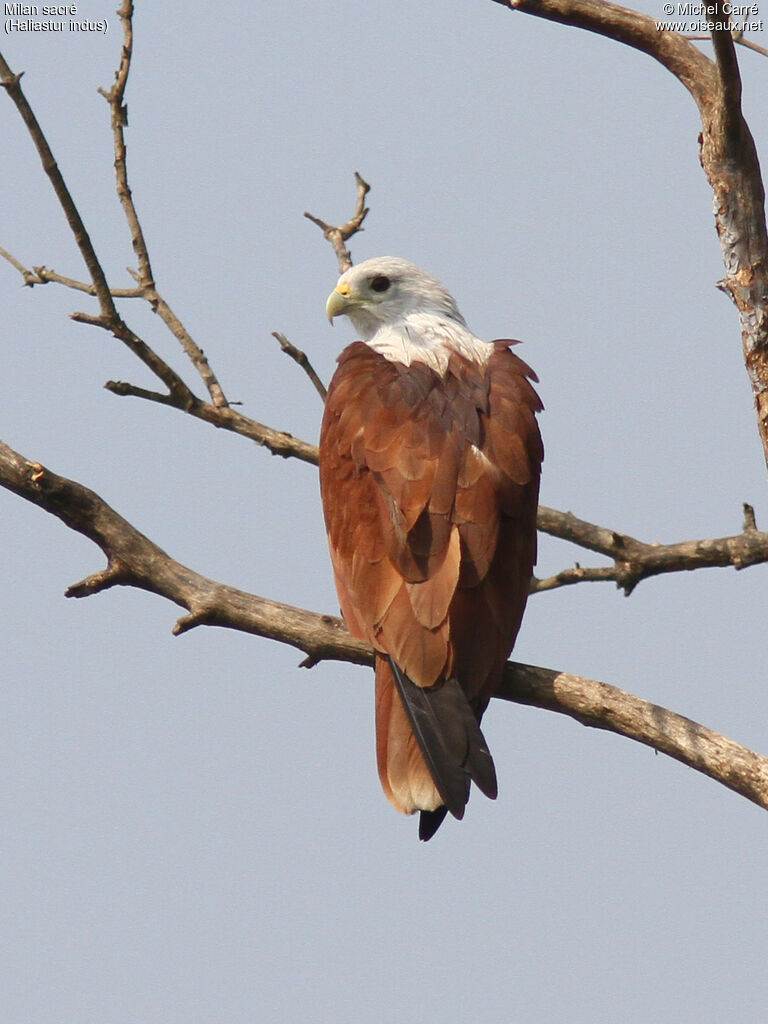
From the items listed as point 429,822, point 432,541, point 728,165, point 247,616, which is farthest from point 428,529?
point 728,165

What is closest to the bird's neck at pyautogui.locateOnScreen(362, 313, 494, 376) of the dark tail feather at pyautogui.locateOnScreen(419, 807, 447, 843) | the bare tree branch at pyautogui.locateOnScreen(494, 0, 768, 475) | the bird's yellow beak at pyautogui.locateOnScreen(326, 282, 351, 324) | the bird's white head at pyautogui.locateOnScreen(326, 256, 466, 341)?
the bird's white head at pyautogui.locateOnScreen(326, 256, 466, 341)

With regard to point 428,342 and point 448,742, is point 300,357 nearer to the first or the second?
point 428,342

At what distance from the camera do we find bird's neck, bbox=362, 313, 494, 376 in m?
4.76

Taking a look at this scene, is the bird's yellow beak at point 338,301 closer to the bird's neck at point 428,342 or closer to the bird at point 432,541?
the bird's neck at point 428,342

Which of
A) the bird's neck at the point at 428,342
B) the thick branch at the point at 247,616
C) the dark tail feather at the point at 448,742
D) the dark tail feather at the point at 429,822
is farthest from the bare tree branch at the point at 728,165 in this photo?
the dark tail feather at the point at 429,822

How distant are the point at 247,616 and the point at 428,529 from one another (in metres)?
0.66

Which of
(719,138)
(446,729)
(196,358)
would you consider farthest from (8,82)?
(446,729)

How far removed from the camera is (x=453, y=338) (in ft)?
16.4

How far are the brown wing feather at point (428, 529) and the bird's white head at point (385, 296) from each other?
0.96m

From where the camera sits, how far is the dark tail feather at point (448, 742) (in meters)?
3.63

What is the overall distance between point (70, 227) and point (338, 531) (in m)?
1.29

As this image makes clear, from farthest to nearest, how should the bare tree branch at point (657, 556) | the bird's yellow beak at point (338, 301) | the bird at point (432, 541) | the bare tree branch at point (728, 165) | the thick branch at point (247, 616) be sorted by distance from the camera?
1. the bird's yellow beak at point (338, 301)
2. the bare tree branch at point (657, 556)
3. the bird at point (432, 541)
4. the bare tree branch at point (728, 165)
5. the thick branch at point (247, 616)

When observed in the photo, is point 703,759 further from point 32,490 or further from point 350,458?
point 32,490

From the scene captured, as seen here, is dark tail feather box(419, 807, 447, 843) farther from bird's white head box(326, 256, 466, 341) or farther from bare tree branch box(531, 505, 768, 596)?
bird's white head box(326, 256, 466, 341)
